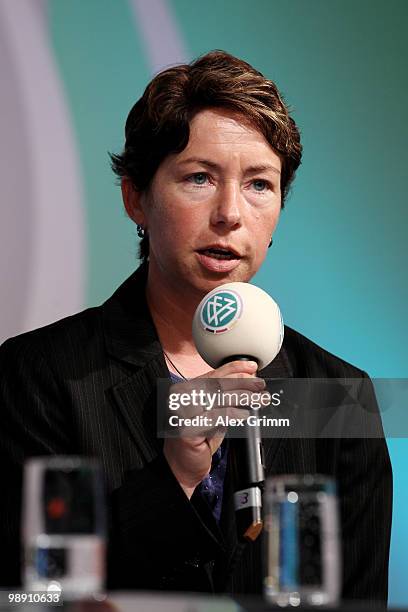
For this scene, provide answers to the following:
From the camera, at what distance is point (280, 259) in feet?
9.55

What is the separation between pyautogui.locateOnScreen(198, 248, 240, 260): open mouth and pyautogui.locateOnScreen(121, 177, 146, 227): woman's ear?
272 millimetres

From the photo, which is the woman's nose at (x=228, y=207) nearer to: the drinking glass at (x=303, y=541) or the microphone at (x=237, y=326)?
the microphone at (x=237, y=326)

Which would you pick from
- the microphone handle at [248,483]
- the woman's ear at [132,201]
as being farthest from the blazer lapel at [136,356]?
the microphone handle at [248,483]

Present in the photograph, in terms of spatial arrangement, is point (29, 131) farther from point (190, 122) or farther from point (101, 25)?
point (190, 122)

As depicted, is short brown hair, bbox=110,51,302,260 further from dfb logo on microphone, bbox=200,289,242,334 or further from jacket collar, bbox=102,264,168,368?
dfb logo on microphone, bbox=200,289,242,334

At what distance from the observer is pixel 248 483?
1.82 metres

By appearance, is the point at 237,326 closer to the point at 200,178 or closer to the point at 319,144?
the point at 200,178

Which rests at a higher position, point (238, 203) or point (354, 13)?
point (354, 13)

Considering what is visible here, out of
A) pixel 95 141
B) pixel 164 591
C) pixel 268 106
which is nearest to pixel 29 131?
pixel 95 141

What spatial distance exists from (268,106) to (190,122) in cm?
Answer: 17

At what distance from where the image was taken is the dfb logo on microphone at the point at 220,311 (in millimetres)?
2023

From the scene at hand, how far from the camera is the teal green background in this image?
9.32ft

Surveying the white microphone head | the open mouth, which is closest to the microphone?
the white microphone head

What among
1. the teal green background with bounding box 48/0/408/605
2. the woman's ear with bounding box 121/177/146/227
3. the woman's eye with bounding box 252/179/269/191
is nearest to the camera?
the woman's eye with bounding box 252/179/269/191
